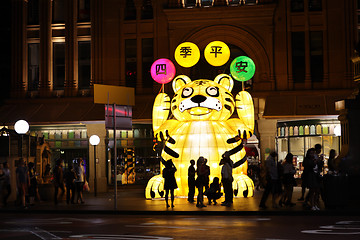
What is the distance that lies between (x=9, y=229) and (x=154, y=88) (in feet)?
61.3

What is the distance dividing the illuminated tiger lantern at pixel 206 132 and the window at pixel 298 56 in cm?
1001

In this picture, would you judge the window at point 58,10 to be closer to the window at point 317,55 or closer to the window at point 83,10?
the window at point 83,10

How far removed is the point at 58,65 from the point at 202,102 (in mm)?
14047

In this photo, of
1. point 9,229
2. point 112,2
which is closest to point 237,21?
point 112,2

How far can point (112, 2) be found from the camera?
3288cm

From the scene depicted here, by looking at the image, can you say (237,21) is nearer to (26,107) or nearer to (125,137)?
(125,137)

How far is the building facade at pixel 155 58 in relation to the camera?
30.9 metres

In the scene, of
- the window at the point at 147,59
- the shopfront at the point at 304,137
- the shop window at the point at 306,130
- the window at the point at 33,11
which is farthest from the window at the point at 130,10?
the shop window at the point at 306,130

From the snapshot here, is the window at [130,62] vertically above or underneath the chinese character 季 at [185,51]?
above

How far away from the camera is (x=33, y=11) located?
34.2 metres

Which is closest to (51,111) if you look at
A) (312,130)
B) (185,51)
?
(185,51)

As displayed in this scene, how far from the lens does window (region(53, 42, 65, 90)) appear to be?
33.5 meters

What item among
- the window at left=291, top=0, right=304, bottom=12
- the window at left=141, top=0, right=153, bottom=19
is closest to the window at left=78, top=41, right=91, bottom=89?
the window at left=141, top=0, right=153, bottom=19

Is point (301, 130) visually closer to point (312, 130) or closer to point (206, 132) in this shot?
point (312, 130)
